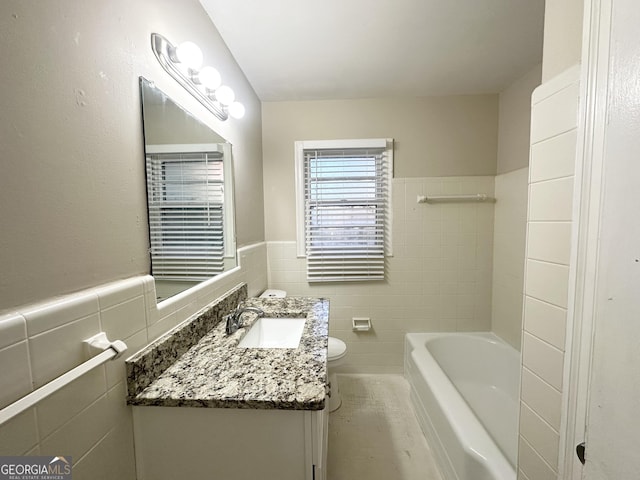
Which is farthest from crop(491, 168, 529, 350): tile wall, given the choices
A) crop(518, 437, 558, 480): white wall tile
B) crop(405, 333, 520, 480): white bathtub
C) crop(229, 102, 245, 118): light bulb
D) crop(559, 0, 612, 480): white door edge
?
crop(229, 102, 245, 118): light bulb

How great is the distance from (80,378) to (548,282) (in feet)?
4.06

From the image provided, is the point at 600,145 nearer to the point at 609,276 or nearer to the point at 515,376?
the point at 609,276

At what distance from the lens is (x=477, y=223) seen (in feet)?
6.83

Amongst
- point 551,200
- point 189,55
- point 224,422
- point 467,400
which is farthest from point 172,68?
point 467,400

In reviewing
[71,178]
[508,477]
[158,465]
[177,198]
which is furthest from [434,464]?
[71,178]

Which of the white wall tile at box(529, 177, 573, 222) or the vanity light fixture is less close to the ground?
the vanity light fixture

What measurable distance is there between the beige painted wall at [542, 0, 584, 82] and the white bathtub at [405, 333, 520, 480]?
143 centimetres

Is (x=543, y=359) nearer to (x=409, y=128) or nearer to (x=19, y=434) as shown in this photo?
(x=19, y=434)

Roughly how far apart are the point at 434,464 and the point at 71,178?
2035 millimetres

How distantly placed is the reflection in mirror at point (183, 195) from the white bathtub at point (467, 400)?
144 centimetres

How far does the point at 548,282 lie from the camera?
0.70 m

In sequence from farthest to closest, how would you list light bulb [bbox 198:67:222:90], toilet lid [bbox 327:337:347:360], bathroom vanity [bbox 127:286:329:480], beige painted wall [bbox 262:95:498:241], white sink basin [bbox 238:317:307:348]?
1. beige painted wall [bbox 262:95:498:241]
2. toilet lid [bbox 327:337:347:360]
3. white sink basin [bbox 238:317:307:348]
4. light bulb [bbox 198:67:222:90]
5. bathroom vanity [bbox 127:286:329:480]

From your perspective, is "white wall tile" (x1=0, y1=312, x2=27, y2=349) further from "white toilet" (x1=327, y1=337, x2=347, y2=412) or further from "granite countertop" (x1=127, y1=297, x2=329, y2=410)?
"white toilet" (x1=327, y1=337, x2=347, y2=412)

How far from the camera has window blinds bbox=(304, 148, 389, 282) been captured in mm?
2094
